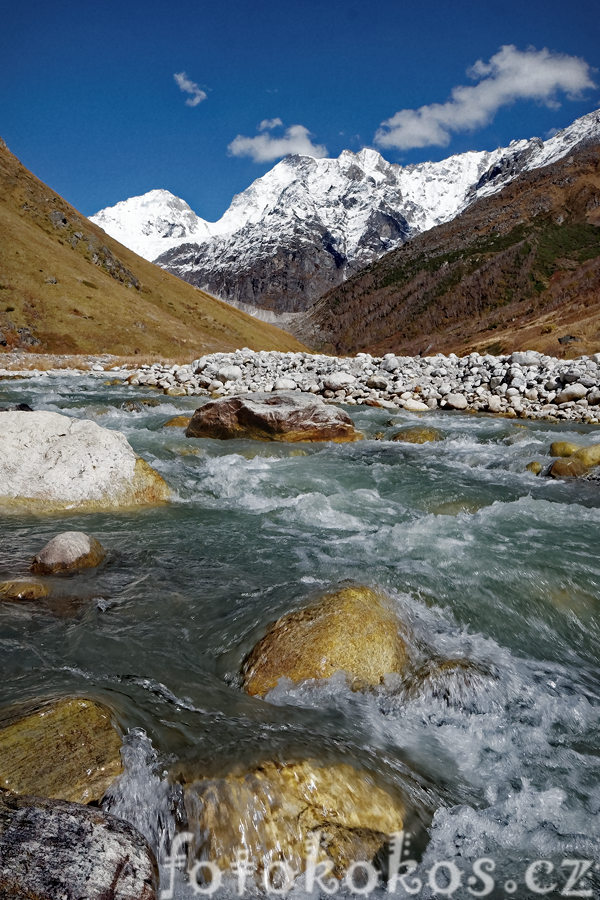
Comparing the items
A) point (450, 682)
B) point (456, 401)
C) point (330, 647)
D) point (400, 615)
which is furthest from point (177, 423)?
point (450, 682)

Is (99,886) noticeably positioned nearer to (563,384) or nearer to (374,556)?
(374,556)

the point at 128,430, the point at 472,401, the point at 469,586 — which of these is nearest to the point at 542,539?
the point at 469,586

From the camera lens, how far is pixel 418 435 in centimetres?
1683

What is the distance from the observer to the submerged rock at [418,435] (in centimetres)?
1662

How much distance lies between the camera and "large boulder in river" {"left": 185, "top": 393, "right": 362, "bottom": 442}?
1579cm

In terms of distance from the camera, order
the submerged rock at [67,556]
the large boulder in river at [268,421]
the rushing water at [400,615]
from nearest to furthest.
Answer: the rushing water at [400,615] → the submerged rock at [67,556] → the large boulder in river at [268,421]

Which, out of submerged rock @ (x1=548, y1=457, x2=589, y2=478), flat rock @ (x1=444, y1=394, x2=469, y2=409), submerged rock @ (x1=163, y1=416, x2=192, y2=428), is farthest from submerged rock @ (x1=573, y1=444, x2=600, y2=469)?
submerged rock @ (x1=163, y1=416, x2=192, y2=428)

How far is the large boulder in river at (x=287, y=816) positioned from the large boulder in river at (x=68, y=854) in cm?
43

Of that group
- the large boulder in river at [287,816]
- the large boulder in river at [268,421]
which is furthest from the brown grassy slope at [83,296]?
the large boulder in river at [287,816]

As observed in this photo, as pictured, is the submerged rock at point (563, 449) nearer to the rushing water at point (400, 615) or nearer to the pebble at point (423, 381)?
A: the rushing water at point (400, 615)

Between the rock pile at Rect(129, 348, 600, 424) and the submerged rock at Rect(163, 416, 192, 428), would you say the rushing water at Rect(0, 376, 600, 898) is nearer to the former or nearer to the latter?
the submerged rock at Rect(163, 416, 192, 428)

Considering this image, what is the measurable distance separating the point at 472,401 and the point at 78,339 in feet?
151

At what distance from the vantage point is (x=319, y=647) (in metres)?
4.90

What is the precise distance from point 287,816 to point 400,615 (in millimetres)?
2751
